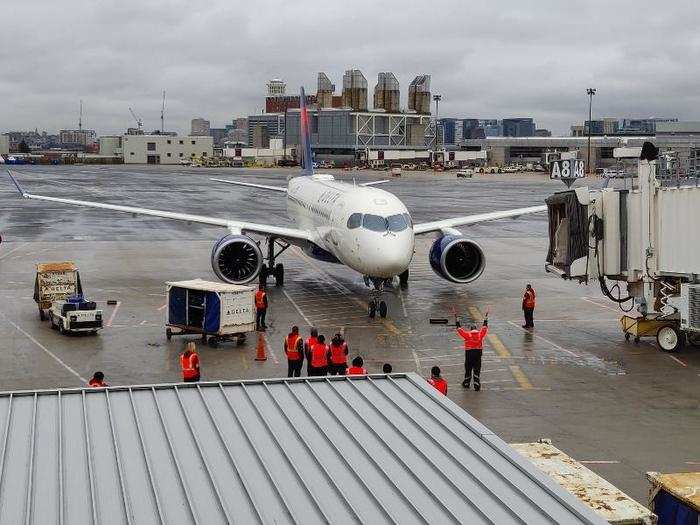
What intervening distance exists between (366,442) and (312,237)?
86.5 ft

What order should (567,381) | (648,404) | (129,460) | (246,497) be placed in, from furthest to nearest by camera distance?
(567,381) → (648,404) → (129,460) → (246,497)

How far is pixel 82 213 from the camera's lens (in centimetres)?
7894

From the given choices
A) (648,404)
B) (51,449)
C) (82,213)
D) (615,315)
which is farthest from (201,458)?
(82,213)

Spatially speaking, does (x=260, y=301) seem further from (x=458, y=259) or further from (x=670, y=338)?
(x=670, y=338)

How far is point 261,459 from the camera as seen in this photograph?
10797 millimetres

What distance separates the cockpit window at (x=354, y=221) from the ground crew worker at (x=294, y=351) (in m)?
9.25

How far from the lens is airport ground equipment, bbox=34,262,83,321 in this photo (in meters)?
31.6

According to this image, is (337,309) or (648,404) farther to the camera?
(337,309)

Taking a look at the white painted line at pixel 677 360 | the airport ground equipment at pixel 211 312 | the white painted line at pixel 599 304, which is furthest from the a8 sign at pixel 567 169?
the airport ground equipment at pixel 211 312

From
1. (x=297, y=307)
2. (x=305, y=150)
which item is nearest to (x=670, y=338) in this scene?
(x=297, y=307)

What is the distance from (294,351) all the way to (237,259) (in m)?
12.9

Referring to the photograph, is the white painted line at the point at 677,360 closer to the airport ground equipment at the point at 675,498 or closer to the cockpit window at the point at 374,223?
the cockpit window at the point at 374,223

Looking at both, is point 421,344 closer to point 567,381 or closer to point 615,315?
point 567,381

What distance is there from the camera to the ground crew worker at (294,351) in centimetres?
2292
